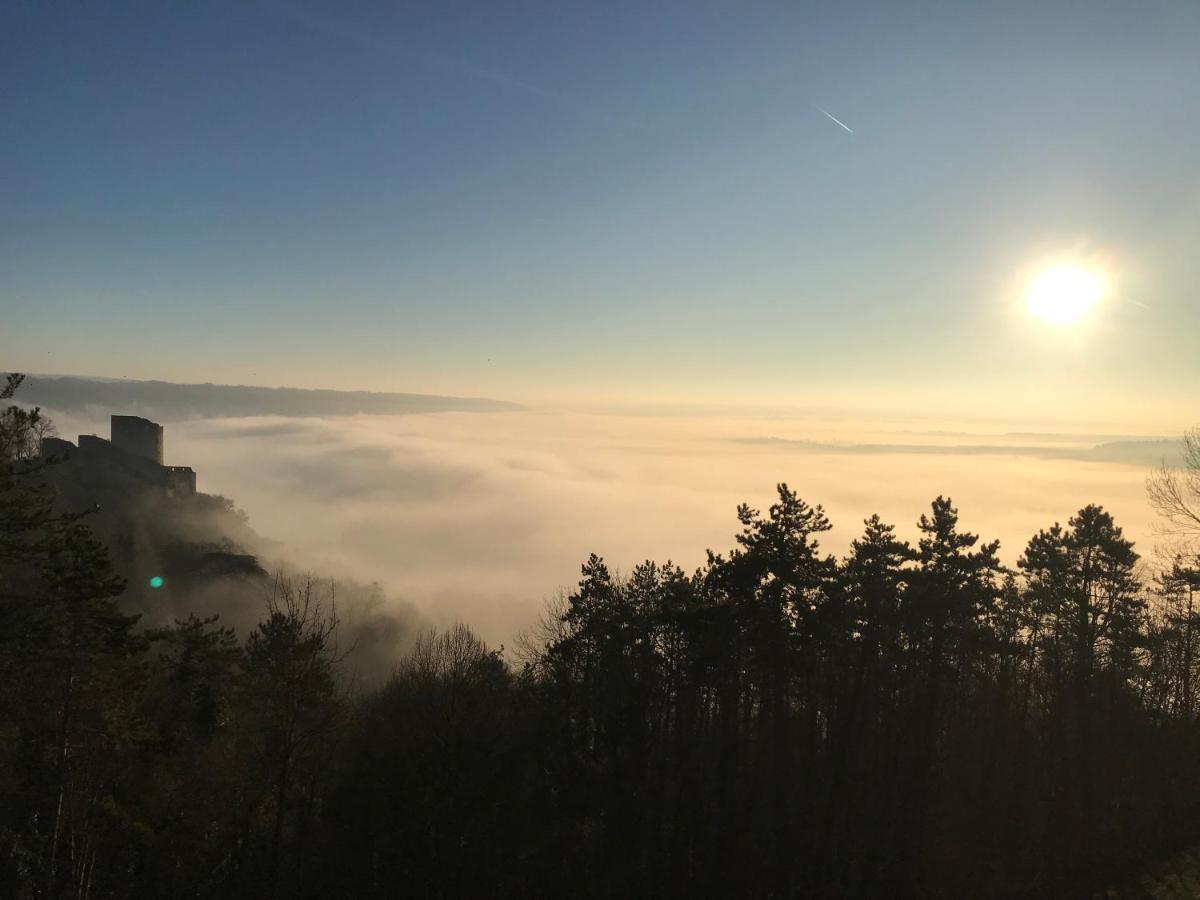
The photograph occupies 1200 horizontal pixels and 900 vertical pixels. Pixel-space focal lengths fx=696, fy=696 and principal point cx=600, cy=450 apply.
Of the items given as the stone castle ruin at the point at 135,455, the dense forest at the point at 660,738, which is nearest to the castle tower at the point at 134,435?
the stone castle ruin at the point at 135,455

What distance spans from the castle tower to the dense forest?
224 ft

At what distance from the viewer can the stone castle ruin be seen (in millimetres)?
73594

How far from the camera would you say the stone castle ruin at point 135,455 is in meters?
73.6

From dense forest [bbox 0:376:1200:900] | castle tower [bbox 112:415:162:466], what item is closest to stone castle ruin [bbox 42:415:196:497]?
castle tower [bbox 112:415:162:466]

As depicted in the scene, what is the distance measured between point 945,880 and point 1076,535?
1407cm

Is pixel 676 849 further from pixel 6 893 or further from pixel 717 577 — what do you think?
pixel 6 893

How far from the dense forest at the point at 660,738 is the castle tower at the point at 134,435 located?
68.3 metres

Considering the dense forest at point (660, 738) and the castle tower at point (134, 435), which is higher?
the castle tower at point (134, 435)

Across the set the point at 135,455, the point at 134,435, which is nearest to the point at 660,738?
the point at 135,455

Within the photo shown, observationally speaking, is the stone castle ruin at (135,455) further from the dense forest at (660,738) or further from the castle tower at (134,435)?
the dense forest at (660,738)

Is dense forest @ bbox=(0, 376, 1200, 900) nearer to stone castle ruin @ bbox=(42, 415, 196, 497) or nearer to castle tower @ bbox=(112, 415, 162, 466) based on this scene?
stone castle ruin @ bbox=(42, 415, 196, 497)

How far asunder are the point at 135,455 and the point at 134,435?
14.6ft

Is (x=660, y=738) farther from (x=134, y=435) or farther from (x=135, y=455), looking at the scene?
(x=134, y=435)

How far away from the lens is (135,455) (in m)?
77.2
